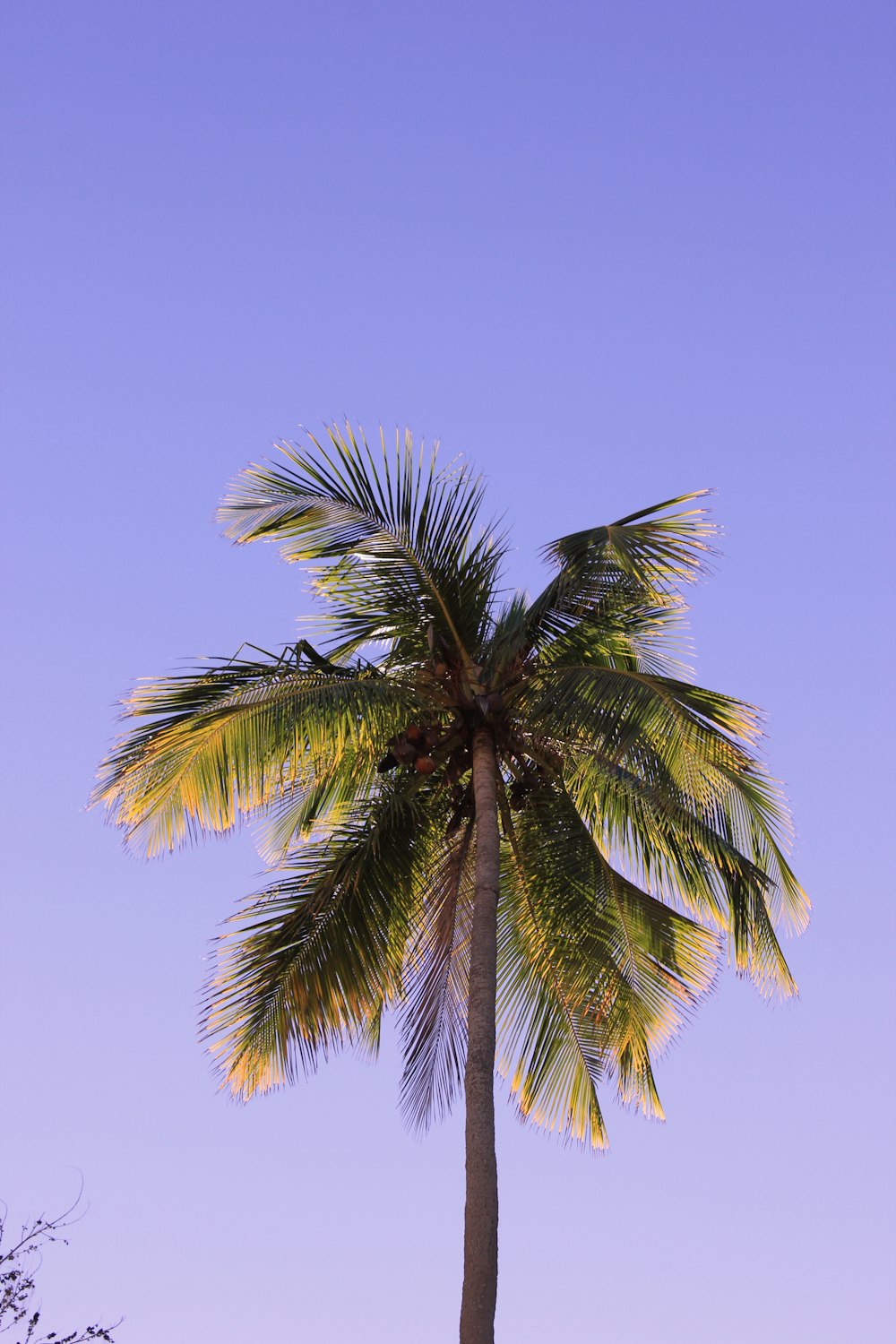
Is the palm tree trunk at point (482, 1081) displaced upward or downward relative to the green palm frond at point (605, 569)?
downward

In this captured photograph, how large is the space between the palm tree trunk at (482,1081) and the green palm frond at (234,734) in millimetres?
1028

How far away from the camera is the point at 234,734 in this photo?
1223 cm

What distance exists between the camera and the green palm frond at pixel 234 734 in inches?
476

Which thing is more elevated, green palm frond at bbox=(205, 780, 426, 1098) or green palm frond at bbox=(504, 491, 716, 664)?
green palm frond at bbox=(504, 491, 716, 664)

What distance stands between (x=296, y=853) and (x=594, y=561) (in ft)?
11.4

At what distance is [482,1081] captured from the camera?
447 inches

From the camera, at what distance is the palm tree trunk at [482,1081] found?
34.1 ft

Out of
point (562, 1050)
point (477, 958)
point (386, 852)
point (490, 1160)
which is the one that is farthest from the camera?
point (562, 1050)

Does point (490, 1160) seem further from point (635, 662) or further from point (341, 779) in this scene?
point (635, 662)

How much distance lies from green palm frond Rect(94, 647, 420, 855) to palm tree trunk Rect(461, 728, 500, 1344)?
1028mm

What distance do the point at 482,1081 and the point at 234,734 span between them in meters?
3.23

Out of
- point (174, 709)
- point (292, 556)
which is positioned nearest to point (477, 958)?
point (174, 709)

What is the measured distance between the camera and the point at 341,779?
14156 millimetres

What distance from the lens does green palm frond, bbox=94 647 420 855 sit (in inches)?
476
